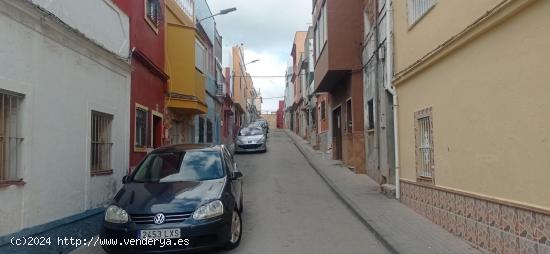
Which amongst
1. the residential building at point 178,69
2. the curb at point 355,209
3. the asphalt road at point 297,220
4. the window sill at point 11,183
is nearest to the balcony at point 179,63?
the residential building at point 178,69

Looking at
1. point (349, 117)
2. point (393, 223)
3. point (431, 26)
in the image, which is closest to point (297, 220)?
point (393, 223)

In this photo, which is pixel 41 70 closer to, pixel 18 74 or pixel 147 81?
pixel 18 74

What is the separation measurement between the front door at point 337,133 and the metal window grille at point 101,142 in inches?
472

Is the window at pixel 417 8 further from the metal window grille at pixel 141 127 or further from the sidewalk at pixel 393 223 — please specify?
the metal window grille at pixel 141 127

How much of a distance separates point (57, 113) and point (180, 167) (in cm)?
199

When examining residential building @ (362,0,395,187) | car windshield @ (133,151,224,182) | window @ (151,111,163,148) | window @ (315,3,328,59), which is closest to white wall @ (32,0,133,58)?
car windshield @ (133,151,224,182)

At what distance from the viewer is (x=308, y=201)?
1152cm

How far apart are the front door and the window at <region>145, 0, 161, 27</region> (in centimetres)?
900

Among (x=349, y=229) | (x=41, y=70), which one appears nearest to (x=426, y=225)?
(x=349, y=229)

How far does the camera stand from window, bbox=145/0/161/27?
1270cm

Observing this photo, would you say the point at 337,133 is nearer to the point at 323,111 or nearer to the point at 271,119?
the point at 323,111

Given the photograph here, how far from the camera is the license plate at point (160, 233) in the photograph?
6.16 metres

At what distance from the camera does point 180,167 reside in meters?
7.83

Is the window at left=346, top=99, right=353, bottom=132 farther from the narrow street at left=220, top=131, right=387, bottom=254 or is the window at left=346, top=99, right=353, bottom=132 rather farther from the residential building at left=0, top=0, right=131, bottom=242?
the residential building at left=0, top=0, right=131, bottom=242
